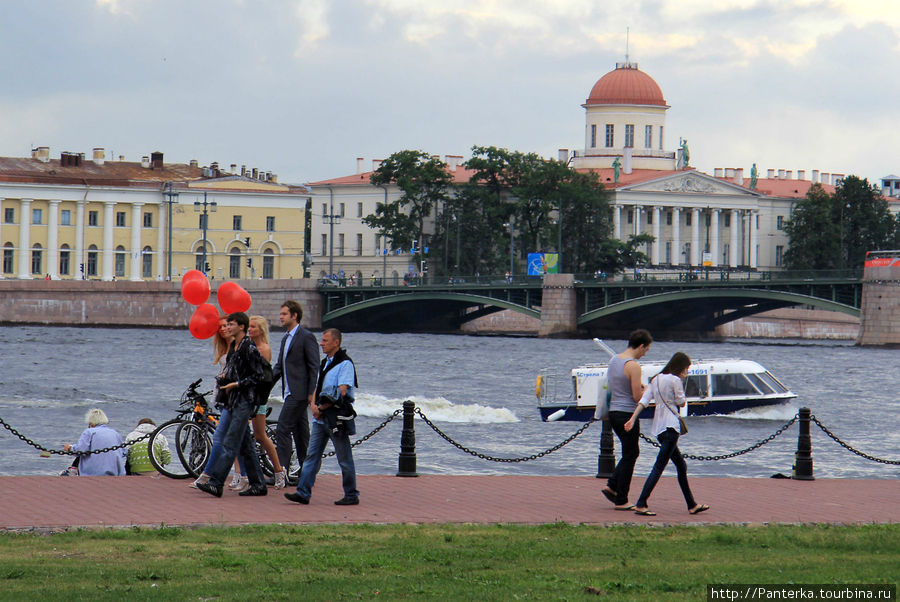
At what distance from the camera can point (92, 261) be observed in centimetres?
9025

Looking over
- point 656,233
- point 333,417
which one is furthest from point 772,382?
point 656,233

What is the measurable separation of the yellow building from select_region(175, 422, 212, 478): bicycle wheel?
7328cm

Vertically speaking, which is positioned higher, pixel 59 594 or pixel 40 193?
pixel 40 193

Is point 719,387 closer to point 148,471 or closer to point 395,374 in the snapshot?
point 395,374

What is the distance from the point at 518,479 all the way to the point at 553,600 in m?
5.56

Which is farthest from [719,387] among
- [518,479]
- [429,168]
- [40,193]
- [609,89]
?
[609,89]

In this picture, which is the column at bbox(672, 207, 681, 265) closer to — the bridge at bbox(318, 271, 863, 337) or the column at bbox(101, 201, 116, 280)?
the bridge at bbox(318, 271, 863, 337)

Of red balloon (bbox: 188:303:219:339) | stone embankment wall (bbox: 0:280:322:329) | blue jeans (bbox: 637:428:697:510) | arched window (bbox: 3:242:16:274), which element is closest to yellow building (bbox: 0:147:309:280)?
arched window (bbox: 3:242:16:274)

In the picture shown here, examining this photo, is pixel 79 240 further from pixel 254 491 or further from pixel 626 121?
pixel 254 491

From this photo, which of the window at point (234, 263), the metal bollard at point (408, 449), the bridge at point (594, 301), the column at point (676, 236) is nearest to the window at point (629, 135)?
the column at point (676, 236)

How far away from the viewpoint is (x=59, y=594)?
23.7 feet

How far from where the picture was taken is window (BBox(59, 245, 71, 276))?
88688 mm

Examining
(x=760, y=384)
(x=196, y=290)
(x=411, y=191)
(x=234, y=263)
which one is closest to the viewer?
(x=196, y=290)

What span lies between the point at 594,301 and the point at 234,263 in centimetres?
3390
